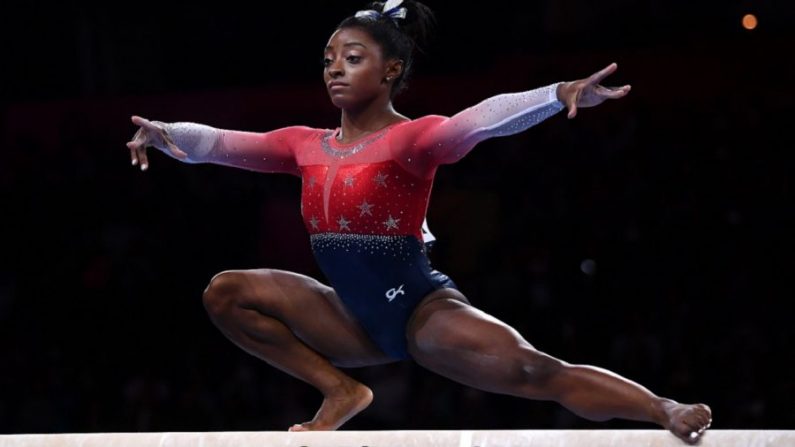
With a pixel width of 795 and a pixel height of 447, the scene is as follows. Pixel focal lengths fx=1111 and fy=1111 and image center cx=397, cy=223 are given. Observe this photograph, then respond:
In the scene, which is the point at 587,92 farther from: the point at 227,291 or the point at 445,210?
the point at 445,210

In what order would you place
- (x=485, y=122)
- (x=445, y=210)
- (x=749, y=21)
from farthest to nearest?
(x=749, y=21)
(x=445, y=210)
(x=485, y=122)

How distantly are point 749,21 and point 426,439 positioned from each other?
16.1 ft

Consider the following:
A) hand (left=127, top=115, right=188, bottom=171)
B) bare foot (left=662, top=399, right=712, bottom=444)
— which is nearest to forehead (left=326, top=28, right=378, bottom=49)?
hand (left=127, top=115, right=188, bottom=171)

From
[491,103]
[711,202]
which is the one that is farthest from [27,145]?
[491,103]

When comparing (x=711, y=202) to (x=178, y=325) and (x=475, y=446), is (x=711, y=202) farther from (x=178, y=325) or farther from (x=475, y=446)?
(x=475, y=446)

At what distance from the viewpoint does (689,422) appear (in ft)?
9.68

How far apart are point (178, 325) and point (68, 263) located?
83cm

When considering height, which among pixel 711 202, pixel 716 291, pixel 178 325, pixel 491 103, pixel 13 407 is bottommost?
pixel 13 407

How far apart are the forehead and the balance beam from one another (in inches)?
49.0

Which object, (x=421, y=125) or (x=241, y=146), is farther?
(x=241, y=146)

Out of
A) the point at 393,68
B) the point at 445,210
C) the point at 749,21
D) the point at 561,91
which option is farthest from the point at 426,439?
the point at 749,21

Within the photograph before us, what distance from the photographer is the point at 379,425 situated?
628 cm

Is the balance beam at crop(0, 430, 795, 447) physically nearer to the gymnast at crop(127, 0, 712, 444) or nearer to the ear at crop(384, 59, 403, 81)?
the gymnast at crop(127, 0, 712, 444)

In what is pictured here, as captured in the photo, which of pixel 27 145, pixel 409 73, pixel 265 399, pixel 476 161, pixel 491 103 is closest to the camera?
pixel 491 103
